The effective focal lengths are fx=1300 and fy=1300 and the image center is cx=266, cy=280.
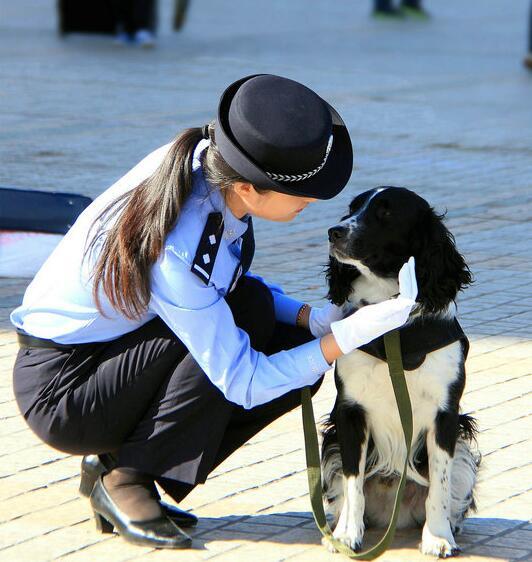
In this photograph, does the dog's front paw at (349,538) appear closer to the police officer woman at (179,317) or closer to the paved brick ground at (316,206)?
the paved brick ground at (316,206)

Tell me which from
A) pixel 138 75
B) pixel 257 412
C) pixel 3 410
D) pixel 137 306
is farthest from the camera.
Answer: pixel 138 75

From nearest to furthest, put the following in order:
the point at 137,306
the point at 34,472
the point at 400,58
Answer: the point at 137,306 < the point at 34,472 < the point at 400,58

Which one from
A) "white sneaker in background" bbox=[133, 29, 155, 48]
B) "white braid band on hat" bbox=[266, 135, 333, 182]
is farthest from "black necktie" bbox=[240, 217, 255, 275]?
"white sneaker in background" bbox=[133, 29, 155, 48]

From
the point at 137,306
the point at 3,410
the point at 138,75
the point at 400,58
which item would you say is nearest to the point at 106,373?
the point at 137,306

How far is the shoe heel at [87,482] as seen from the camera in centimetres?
398

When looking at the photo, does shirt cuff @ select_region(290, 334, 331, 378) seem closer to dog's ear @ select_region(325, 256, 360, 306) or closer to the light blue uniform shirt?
the light blue uniform shirt

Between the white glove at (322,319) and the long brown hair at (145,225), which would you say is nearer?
the long brown hair at (145,225)

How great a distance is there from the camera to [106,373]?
3693mm

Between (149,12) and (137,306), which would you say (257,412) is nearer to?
(137,306)

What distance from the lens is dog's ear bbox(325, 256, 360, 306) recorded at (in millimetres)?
3768

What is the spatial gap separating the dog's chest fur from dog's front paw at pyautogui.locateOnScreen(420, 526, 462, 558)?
19 cm

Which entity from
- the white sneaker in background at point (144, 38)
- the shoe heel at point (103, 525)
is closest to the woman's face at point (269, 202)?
the shoe heel at point (103, 525)

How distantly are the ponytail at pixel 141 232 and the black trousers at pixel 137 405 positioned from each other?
0.16m

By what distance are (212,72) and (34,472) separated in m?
10.9
